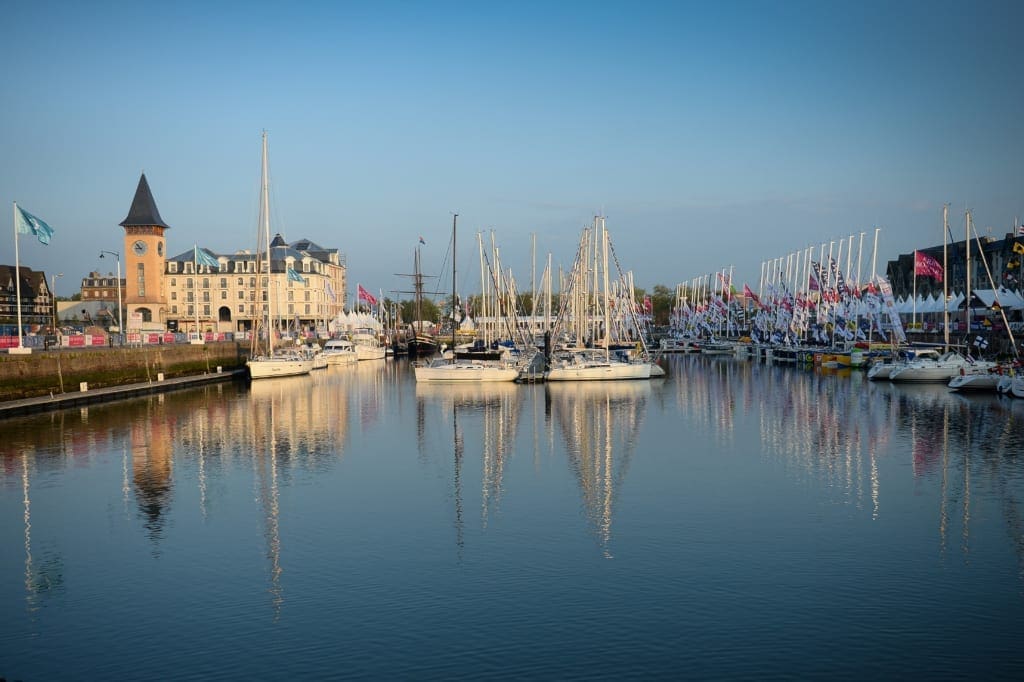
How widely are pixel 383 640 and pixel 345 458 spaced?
18.3 metres

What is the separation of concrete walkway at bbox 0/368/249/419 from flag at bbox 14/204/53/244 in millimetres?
8397

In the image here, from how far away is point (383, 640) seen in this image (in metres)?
14.9

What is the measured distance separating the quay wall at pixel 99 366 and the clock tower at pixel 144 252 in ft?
178

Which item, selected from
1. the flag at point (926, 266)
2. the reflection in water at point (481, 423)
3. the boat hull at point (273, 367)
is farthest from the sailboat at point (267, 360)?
the flag at point (926, 266)

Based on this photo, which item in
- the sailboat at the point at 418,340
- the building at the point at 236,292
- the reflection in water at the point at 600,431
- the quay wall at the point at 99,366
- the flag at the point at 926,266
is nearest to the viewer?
the reflection in water at the point at 600,431

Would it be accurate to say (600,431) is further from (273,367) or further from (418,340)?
(418,340)

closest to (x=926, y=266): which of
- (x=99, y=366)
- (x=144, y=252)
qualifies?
(x=99, y=366)

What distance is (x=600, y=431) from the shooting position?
38.8 meters

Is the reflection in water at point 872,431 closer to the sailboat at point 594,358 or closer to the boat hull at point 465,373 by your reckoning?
the sailboat at point 594,358

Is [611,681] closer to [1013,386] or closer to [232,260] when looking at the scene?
[1013,386]

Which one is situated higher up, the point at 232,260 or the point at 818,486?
the point at 232,260

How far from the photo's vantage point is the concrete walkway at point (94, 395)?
4369 cm

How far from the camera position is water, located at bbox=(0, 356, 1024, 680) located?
1436 cm

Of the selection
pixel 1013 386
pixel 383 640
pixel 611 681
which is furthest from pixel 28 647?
pixel 1013 386
